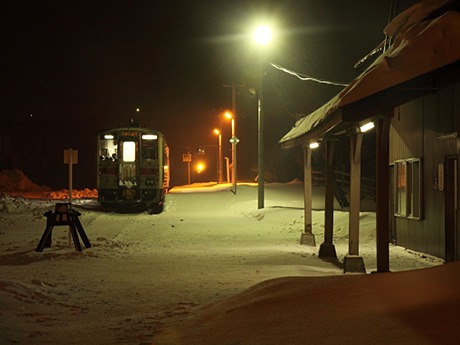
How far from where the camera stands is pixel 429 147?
15.4m

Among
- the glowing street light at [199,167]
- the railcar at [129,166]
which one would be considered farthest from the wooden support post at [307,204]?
the glowing street light at [199,167]

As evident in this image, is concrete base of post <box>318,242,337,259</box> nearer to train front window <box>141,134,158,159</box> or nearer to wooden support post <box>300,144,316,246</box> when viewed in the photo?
wooden support post <box>300,144,316,246</box>

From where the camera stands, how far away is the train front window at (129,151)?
1288 inches

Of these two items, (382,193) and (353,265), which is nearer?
(382,193)

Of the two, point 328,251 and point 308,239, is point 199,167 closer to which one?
point 308,239

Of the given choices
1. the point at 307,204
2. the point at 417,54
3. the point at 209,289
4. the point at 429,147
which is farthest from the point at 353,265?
the point at 307,204

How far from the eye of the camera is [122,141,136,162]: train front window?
32719 millimetres

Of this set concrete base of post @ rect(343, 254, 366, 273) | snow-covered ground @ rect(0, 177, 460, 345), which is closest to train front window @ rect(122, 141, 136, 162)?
snow-covered ground @ rect(0, 177, 460, 345)

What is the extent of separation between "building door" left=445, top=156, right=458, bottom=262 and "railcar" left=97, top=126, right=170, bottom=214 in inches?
806

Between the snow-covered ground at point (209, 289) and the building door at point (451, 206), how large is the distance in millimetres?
599

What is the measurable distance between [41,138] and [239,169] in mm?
24598

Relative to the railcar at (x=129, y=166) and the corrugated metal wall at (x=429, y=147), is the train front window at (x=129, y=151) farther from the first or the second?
the corrugated metal wall at (x=429, y=147)

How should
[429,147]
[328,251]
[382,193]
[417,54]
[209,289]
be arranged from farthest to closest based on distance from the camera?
[328,251]
[429,147]
[209,289]
[382,193]
[417,54]

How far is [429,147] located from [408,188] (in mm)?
2027
